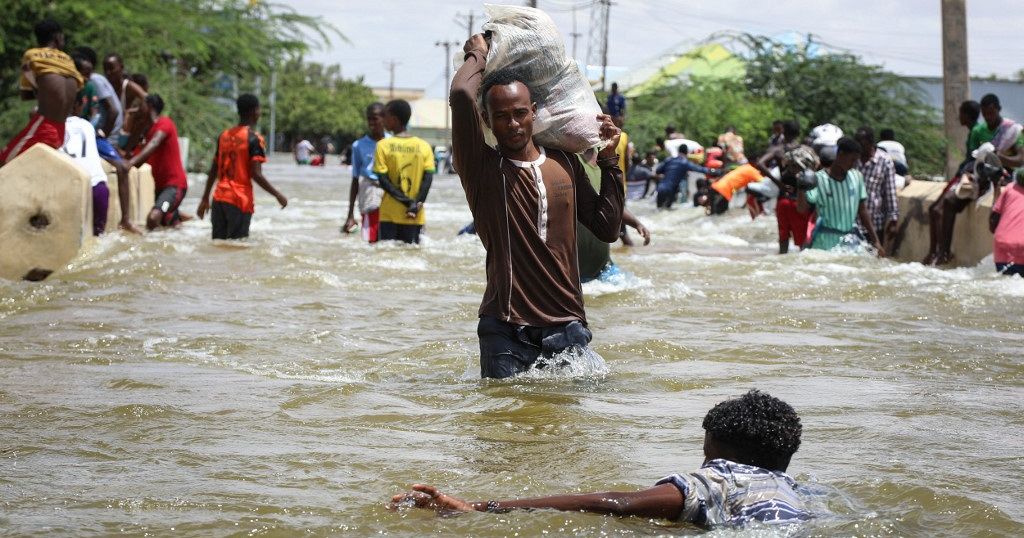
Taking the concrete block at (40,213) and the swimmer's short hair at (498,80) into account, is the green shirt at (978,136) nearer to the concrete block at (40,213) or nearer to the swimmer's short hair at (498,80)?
the concrete block at (40,213)

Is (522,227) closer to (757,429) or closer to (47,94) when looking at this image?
(757,429)

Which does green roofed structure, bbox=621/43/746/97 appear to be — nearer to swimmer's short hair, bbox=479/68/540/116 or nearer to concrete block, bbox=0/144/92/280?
concrete block, bbox=0/144/92/280

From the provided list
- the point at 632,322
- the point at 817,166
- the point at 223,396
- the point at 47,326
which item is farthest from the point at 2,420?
the point at 817,166

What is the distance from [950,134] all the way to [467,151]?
1515 centimetres

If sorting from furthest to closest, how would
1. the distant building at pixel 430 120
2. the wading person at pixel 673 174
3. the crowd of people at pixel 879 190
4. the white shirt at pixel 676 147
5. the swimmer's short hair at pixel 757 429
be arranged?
the distant building at pixel 430 120 → the white shirt at pixel 676 147 → the wading person at pixel 673 174 → the crowd of people at pixel 879 190 → the swimmer's short hair at pixel 757 429

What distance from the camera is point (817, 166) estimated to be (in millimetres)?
13141

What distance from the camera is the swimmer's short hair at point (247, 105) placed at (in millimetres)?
12500

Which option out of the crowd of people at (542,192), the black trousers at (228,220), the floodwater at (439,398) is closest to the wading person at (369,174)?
the crowd of people at (542,192)

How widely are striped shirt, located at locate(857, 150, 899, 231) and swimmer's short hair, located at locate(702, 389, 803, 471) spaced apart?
1054 centimetres

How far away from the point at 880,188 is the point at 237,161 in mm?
6303

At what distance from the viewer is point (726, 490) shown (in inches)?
151

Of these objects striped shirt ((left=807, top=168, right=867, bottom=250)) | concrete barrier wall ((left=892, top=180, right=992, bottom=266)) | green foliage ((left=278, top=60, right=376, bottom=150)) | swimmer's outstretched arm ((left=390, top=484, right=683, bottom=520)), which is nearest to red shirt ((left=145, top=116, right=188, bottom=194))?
striped shirt ((left=807, top=168, right=867, bottom=250))

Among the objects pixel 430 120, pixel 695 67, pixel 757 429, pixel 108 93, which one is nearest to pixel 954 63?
pixel 108 93

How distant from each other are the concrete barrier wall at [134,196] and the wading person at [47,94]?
251 centimetres
